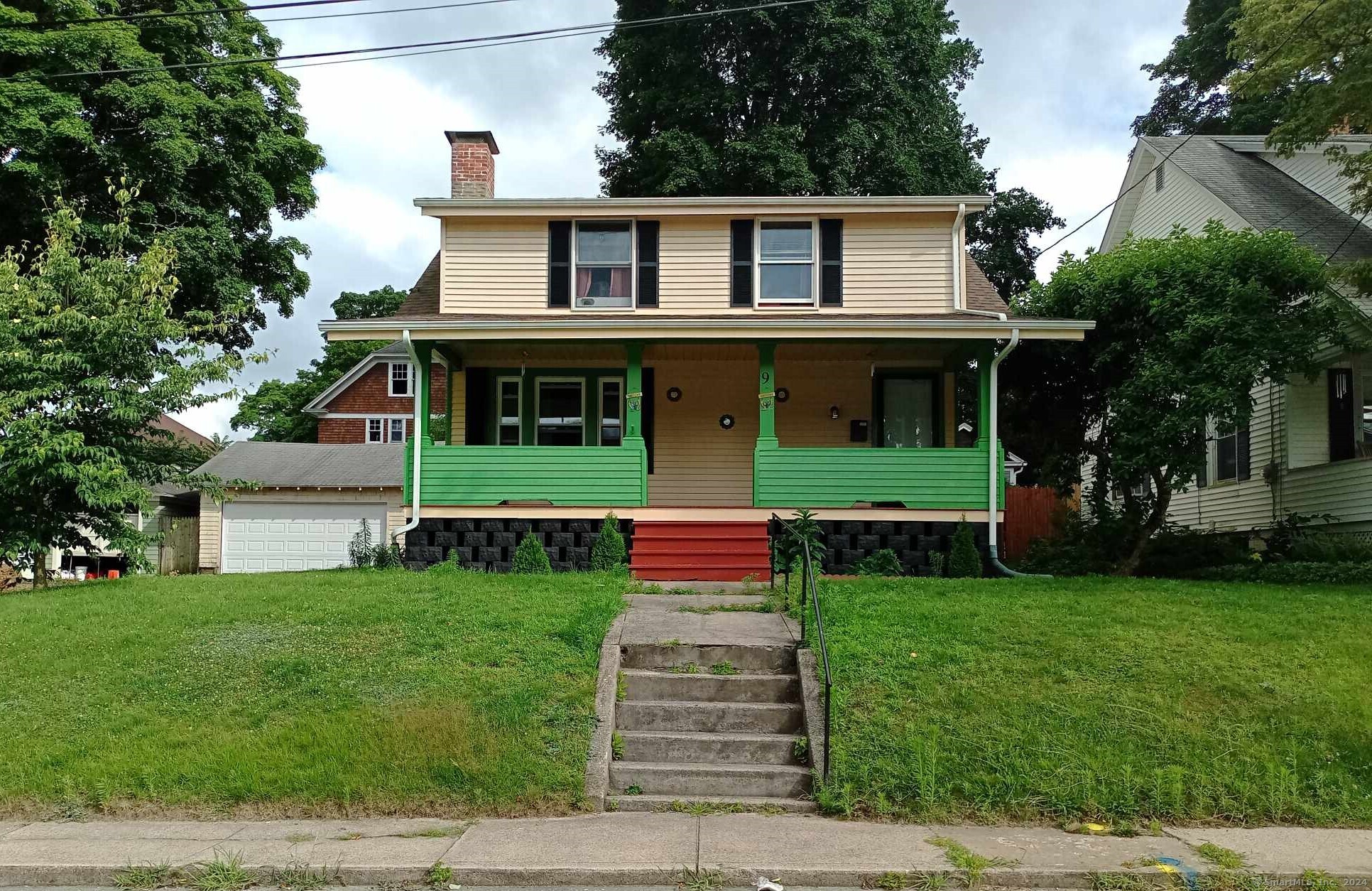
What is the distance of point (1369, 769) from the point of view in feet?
23.3

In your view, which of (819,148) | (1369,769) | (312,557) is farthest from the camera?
(819,148)

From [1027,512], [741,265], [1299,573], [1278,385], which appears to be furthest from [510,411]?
[1027,512]

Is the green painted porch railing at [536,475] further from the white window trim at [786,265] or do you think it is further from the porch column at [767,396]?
the white window trim at [786,265]

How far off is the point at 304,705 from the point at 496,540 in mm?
6877

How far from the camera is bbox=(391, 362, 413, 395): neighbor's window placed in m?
36.8

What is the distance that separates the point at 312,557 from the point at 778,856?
22079 mm

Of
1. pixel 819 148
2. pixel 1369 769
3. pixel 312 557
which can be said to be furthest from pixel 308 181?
pixel 1369 769

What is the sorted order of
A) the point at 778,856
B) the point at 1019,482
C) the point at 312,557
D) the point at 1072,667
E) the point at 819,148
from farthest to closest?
the point at 1019,482, the point at 819,148, the point at 312,557, the point at 1072,667, the point at 778,856

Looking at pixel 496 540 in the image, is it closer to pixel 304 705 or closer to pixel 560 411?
pixel 560 411

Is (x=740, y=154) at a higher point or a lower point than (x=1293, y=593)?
higher

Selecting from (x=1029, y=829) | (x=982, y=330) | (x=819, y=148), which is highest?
(x=819, y=148)

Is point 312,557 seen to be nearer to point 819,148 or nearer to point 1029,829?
point 819,148

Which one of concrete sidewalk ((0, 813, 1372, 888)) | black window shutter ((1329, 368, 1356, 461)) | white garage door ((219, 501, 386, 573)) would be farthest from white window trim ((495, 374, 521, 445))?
black window shutter ((1329, 368, 1356, 461))

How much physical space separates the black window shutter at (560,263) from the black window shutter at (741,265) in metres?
2.52
